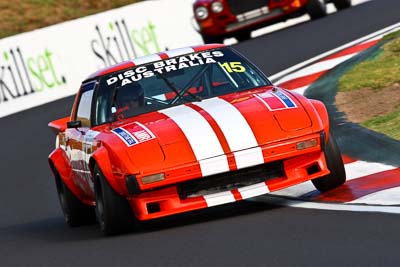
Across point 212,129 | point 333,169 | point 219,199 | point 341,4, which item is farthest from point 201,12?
point 219,199

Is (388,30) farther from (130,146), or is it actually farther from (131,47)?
(130,146)

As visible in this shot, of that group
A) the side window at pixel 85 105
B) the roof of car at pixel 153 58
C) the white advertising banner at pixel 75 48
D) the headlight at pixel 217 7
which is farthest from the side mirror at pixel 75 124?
the headlight at pixel 217 7

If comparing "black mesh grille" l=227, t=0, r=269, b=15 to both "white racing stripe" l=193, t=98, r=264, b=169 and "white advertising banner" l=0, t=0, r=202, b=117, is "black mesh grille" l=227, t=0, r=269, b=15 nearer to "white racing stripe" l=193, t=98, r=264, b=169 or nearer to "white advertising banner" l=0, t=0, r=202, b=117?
"white advertising banner" l=0, t=0, r=202, b=117

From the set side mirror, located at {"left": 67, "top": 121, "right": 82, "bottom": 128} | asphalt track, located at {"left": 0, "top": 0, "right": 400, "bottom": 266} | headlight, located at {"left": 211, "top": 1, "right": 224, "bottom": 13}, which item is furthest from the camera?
headlight, located at {"left": 211, "top": 1, "right": 224, "bottom": 13}

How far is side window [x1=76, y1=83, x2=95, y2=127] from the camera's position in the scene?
9387 mm

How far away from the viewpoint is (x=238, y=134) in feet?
26.4

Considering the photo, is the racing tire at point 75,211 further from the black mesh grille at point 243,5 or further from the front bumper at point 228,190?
the black mesh grille at point 243,5

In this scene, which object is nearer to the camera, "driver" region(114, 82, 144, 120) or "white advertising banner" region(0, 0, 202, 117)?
"driver" region(114, 82, 144, 120)

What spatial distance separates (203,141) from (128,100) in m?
1.23

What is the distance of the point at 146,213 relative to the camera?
7.99 meters

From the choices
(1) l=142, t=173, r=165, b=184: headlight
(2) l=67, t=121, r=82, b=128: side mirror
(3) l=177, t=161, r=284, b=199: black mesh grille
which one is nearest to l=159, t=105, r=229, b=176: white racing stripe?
(3) l=177, t=161, r=284, b=199: black mesh grille

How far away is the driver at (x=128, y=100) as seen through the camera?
8992 millimetres

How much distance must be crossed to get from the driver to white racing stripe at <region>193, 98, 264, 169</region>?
0.74 meters

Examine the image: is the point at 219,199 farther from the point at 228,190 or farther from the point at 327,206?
the point at 327,206
